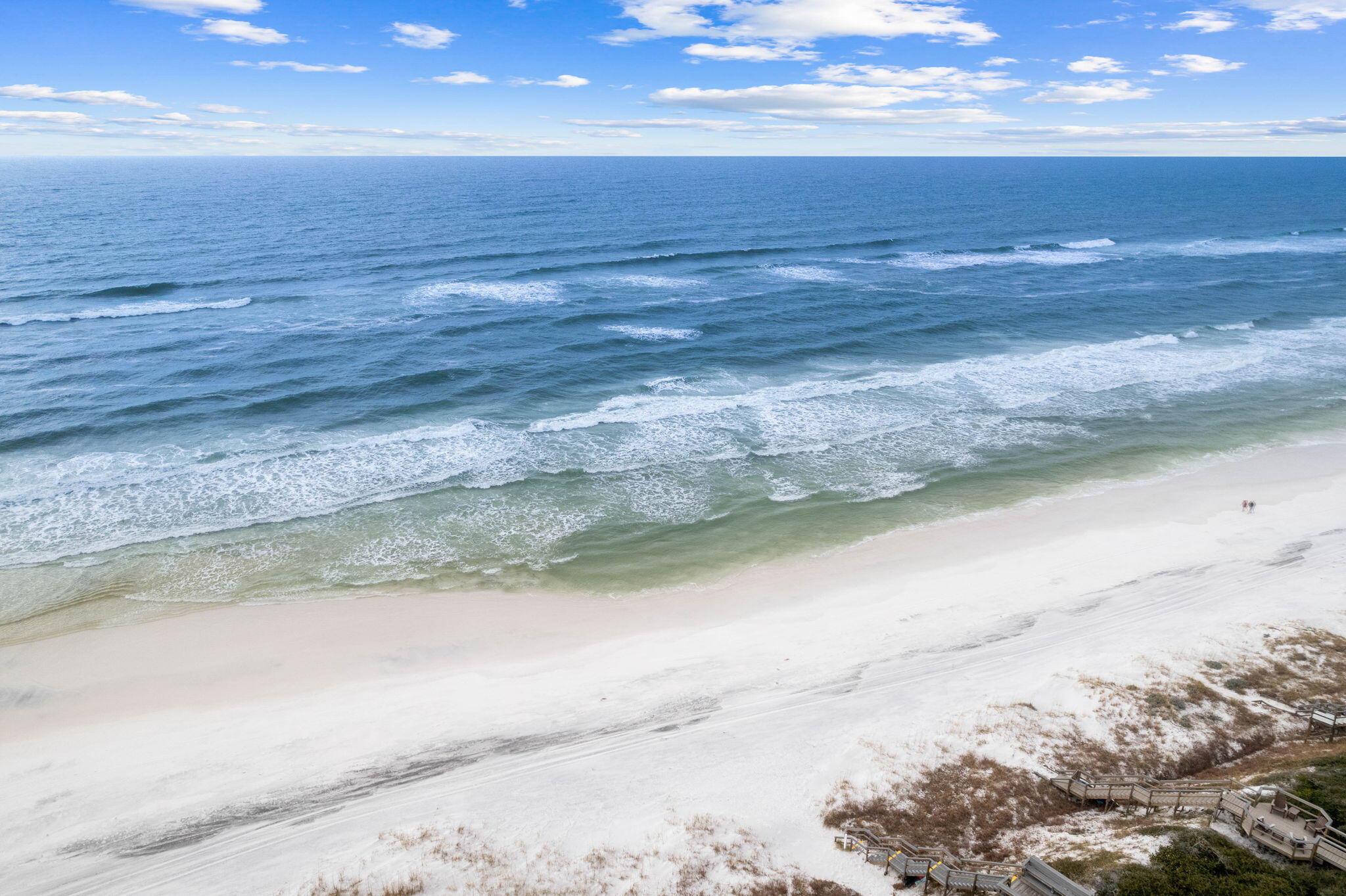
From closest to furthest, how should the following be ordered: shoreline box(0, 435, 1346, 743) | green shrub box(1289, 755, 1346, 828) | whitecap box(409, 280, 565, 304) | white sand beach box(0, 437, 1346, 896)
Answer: green shrub box(1289, 755, 1346, 828) < white sand beach box(0, 437, 1346, 896) < shoreline box(0, 435, 1346, 743) < whitecap box(409, 280, 565, 304)

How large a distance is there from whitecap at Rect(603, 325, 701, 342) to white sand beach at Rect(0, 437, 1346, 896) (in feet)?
95.4

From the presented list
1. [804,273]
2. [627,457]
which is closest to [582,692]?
[627,457]

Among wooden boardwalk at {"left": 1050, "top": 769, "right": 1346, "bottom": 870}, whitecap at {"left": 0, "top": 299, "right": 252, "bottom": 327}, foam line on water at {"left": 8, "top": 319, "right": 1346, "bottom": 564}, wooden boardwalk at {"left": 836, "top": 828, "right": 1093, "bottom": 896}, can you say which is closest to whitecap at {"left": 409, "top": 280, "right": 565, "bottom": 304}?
whitecap at {"left": 0, "top": 299, "right": 252, "bottom": 327}

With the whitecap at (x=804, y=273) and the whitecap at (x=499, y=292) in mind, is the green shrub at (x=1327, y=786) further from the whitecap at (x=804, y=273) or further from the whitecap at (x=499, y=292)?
the whitecap at (x=804, y=273)

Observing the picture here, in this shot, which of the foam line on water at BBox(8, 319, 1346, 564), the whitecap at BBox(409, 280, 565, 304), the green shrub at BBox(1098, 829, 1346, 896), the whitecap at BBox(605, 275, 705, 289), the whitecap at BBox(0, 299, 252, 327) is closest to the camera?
the green shrub at BBox(1098, 829, 1346, 896)

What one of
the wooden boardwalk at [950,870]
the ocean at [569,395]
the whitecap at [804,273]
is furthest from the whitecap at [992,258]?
the wooden boardwalk at [950,870]

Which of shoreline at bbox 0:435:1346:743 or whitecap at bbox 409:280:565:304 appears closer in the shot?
shoreline at bbox 0:435:1346:743

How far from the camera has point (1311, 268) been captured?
271ft

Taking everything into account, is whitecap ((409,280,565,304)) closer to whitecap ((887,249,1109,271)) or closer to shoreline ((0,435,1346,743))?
whitecap ((887,249,1109,271))

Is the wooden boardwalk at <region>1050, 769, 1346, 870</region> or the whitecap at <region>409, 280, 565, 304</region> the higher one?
the whitecap at <region>409, 280, 565, 304</region>

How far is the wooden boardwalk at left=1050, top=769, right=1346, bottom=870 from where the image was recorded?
14008 mm

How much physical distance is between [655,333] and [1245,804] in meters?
46.8

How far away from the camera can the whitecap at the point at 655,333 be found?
183 feet

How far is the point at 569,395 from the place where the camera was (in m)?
46.2
